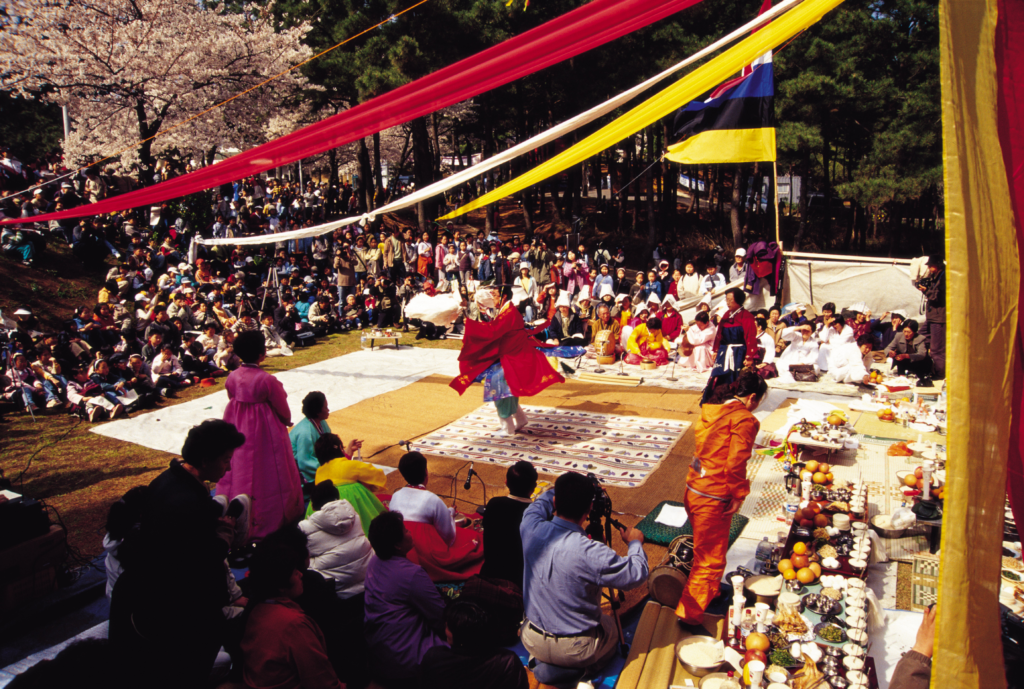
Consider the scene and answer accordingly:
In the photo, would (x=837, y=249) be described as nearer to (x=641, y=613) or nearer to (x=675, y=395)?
(x=675, y=395)

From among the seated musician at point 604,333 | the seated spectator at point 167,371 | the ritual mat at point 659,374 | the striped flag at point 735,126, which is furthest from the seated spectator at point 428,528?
the seated musician at point 604,333

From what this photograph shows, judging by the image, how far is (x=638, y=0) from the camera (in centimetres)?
269

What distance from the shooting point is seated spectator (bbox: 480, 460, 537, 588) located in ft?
11.5

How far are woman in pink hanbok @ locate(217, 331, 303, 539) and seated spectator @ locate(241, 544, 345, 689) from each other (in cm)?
166

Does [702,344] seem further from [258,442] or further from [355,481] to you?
[258,442]

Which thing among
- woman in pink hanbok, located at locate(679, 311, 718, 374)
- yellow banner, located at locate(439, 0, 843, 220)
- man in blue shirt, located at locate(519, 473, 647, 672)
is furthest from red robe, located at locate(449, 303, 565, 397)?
woman in pink hanbok, located at locate(679, 311, 718, 374)

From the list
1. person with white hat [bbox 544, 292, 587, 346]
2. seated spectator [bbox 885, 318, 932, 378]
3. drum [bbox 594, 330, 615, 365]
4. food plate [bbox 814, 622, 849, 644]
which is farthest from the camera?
person with white hat [bbox 544, 292, 587, 346]

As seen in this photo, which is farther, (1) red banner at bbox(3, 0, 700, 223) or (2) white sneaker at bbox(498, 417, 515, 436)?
(2) white sneaker at bbox(498, 417, 515, 436)

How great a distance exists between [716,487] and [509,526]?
3.67 ft

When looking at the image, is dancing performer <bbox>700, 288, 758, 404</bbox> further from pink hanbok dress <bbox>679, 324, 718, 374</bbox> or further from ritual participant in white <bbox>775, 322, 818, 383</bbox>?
pink hanbok dress <bbox>679, 324, 718, 374</bbox>

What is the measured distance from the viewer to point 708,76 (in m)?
3.30

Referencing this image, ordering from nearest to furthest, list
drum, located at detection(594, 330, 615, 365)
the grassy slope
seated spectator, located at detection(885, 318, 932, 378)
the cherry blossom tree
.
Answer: the grassy slope, seated spectator, located at detection(885, 318, 932, 378), drum, located at detection(594, 330, 615, 365), the cherry blossom tree

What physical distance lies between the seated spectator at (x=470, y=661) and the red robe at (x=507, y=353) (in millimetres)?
4288

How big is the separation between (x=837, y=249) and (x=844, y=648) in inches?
934
